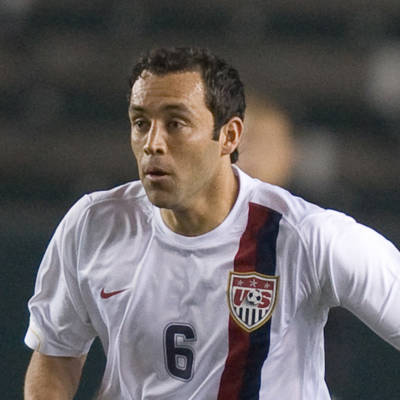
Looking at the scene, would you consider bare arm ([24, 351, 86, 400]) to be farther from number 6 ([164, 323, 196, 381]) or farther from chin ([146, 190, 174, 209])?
chin ([146, 190, 174, 209])

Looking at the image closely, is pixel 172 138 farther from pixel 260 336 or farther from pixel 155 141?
pixel 260 336

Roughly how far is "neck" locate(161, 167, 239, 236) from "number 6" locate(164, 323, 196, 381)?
207 millimetres

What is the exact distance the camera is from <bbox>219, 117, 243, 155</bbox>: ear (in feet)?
7.16

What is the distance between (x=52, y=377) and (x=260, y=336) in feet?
1.63

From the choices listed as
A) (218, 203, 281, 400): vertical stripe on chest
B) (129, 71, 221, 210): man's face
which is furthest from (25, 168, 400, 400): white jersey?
(129, 71, 221, 210): man's face

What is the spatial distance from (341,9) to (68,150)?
1609mm

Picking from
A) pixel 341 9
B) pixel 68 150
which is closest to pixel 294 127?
pixel 341 9

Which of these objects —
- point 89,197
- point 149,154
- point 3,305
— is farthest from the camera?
point 3,305

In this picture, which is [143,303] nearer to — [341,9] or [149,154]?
[149,154]

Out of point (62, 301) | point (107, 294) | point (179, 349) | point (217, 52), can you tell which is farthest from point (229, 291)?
point (217, 52)

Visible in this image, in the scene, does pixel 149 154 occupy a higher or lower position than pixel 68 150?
higher

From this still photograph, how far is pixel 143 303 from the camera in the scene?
2139 mm

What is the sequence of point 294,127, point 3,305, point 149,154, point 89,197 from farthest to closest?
point 294,127 → point 3,305 → point 89,197 → point 149,154

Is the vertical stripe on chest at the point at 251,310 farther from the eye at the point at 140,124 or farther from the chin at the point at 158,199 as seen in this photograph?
the eye at the point at 140,124
